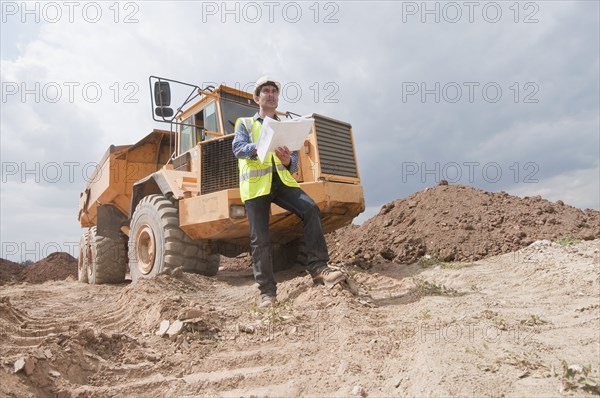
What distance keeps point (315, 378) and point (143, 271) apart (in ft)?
15.5

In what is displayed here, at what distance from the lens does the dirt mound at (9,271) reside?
14075 mm

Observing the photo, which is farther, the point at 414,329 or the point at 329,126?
the point at 329,126

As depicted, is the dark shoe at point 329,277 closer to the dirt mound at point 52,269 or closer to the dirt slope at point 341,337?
the dirt slope at point 341,337

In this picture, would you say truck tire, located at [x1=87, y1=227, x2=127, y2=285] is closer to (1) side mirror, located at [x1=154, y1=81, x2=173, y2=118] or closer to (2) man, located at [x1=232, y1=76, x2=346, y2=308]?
(1) side mirror, located at [x1=154, y1=81, x2=173, y2=118]

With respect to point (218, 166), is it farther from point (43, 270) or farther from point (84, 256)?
point (43, 270)

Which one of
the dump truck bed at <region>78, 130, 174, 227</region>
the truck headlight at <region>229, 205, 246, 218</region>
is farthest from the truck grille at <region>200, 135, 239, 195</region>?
the dump truck bed at <region>78, 130, 174, 227</region>

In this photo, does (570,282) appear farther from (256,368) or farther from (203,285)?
(203,285)

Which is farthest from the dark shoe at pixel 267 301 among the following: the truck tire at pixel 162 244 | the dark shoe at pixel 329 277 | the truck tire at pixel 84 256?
the truck tire at pixel 84 256

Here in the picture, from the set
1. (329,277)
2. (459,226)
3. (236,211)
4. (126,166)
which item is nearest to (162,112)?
(236,211)

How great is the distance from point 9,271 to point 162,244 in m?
12.6

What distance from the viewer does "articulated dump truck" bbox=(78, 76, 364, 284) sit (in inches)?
210

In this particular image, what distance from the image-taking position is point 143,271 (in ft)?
21.3

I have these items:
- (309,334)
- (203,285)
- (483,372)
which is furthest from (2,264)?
(483,372)

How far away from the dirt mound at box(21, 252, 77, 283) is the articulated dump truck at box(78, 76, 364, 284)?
29.6 feet
